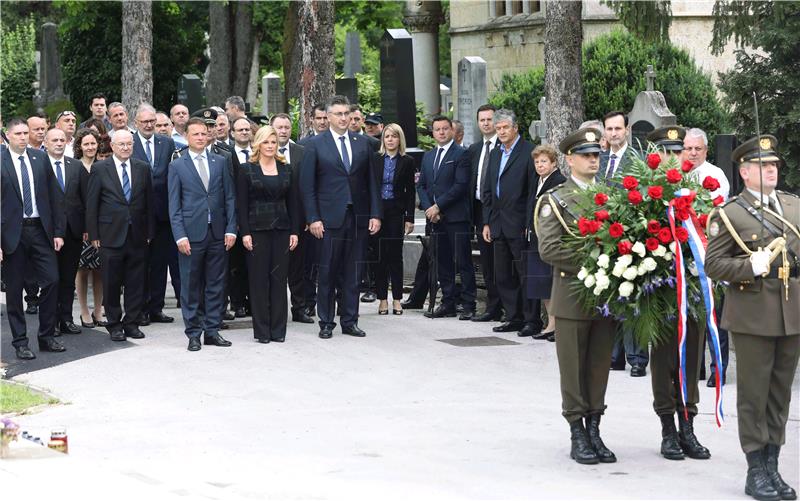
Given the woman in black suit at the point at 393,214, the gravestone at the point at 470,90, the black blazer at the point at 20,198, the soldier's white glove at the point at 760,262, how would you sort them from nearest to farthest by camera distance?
1. the soldier's white glove at the point at 760,262
2. the black blazer at the point at 20,198
3. the woman in black suit at the point at 393,214
4. the gravestone at the point at 470,90

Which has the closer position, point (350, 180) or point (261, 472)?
point (261, 472)

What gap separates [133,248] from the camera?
1392cm

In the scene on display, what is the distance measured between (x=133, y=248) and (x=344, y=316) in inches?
86.3

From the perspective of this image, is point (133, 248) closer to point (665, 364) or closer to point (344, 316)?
point (344, 316)

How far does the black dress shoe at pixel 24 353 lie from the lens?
12.9 metres

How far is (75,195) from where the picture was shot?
1416 centimetres

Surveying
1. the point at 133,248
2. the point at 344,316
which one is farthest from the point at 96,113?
the point at 344,316

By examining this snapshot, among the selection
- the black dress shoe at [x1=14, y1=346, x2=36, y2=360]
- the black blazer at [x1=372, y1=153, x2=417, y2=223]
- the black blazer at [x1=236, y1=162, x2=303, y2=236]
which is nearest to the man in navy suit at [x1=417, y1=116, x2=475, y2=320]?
the black blazer at [x1=372, y1=153, x2=417, y2=223]

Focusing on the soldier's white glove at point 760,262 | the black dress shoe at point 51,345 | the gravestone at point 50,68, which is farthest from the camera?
the gravestone at point 50,68

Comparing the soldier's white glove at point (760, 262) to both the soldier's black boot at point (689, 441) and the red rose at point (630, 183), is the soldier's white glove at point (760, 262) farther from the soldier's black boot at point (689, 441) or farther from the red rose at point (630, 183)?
the soldier's black boot at point (689, 441)

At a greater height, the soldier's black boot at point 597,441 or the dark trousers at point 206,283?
the dark trousers at point 206,283

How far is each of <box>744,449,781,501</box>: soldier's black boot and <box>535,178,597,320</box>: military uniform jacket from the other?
4.96 feet

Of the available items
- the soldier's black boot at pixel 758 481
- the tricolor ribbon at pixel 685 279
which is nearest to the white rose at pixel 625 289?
the tricolor ribbon at pixel 685 279

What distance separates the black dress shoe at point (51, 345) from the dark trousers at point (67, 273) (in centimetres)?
95
